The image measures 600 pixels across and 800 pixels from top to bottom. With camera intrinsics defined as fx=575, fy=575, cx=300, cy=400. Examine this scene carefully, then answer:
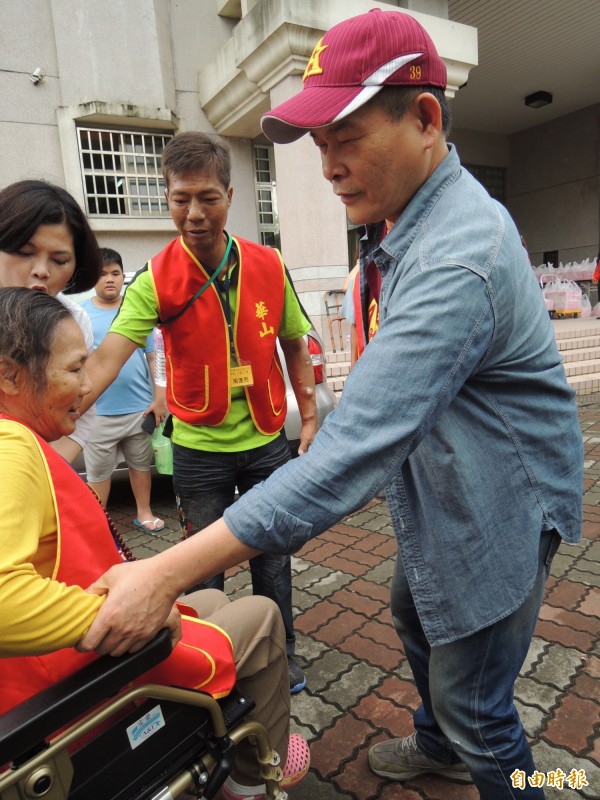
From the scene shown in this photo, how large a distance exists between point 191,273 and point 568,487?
142 cm

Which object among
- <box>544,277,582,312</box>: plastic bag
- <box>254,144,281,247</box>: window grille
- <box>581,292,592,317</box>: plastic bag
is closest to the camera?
<box>254,144,281,247</box>: window grille

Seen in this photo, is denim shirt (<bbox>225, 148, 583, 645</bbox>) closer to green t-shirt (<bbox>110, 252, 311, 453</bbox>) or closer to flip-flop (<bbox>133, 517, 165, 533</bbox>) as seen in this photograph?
green t-shirt (<bbox>110, 252, 311, 453</bbox>)

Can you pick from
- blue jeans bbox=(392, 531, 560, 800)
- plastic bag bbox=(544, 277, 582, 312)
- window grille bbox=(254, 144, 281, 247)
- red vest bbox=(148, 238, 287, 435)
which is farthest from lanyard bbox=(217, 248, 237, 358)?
plastic bag bbox=(544, 277, 582, 312)

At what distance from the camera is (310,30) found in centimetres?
623

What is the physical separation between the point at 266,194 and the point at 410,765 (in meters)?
8.27

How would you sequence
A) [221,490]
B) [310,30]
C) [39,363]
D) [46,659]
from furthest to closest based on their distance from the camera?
1. [310,30]
2. [221,490]
3. [39,363]
4. [46,659]

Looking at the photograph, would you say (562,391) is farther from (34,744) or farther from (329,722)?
(329,722)

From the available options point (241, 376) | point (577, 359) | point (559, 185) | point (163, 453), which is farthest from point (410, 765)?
point (559, 185)

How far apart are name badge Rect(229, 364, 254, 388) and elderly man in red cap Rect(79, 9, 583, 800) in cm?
93

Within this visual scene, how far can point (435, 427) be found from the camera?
1217 millimetres

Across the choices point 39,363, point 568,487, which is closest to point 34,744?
point 39,363

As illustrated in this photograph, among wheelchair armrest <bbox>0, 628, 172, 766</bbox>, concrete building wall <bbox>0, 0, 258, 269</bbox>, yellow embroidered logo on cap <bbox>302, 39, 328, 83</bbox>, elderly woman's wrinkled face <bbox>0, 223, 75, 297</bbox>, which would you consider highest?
concrete building wall <bbox>0, 0, 258, 269</bbox>

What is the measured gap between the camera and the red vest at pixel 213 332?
2.08 m

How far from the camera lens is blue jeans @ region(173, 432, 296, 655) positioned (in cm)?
220
